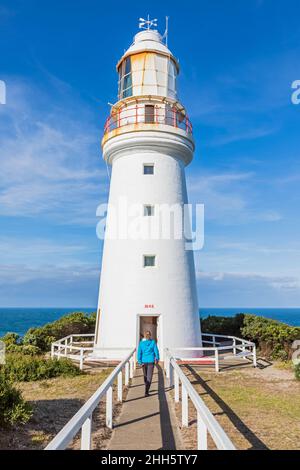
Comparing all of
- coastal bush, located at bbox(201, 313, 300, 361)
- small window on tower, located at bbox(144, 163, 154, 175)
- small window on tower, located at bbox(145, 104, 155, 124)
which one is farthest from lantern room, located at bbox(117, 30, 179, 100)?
coastal bush, located at bbox(201, 313, 300, 361)

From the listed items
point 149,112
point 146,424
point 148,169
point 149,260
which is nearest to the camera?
point 146,424

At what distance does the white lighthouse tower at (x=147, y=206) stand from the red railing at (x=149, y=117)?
43mm

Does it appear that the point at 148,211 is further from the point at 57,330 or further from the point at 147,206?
the point at 57,330

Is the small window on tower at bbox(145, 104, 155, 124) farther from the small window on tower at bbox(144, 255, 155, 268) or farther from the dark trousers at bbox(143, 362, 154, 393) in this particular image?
the dark trousers at bbox(143, 362, 154, 393)

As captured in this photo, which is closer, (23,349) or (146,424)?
(146,424)

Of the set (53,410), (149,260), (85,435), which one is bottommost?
(53,410)

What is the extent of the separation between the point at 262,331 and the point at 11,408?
14.9m

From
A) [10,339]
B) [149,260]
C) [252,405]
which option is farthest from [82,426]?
[10,339]

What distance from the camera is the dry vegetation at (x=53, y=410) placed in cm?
668

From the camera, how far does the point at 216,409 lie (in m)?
8.96

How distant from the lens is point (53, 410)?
29.2ft

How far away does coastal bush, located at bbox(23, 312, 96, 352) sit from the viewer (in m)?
19.8

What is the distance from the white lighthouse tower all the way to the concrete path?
516 centimetres

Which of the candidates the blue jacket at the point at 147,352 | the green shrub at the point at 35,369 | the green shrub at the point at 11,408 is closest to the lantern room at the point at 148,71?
the blue jacket at the point at 147,352
